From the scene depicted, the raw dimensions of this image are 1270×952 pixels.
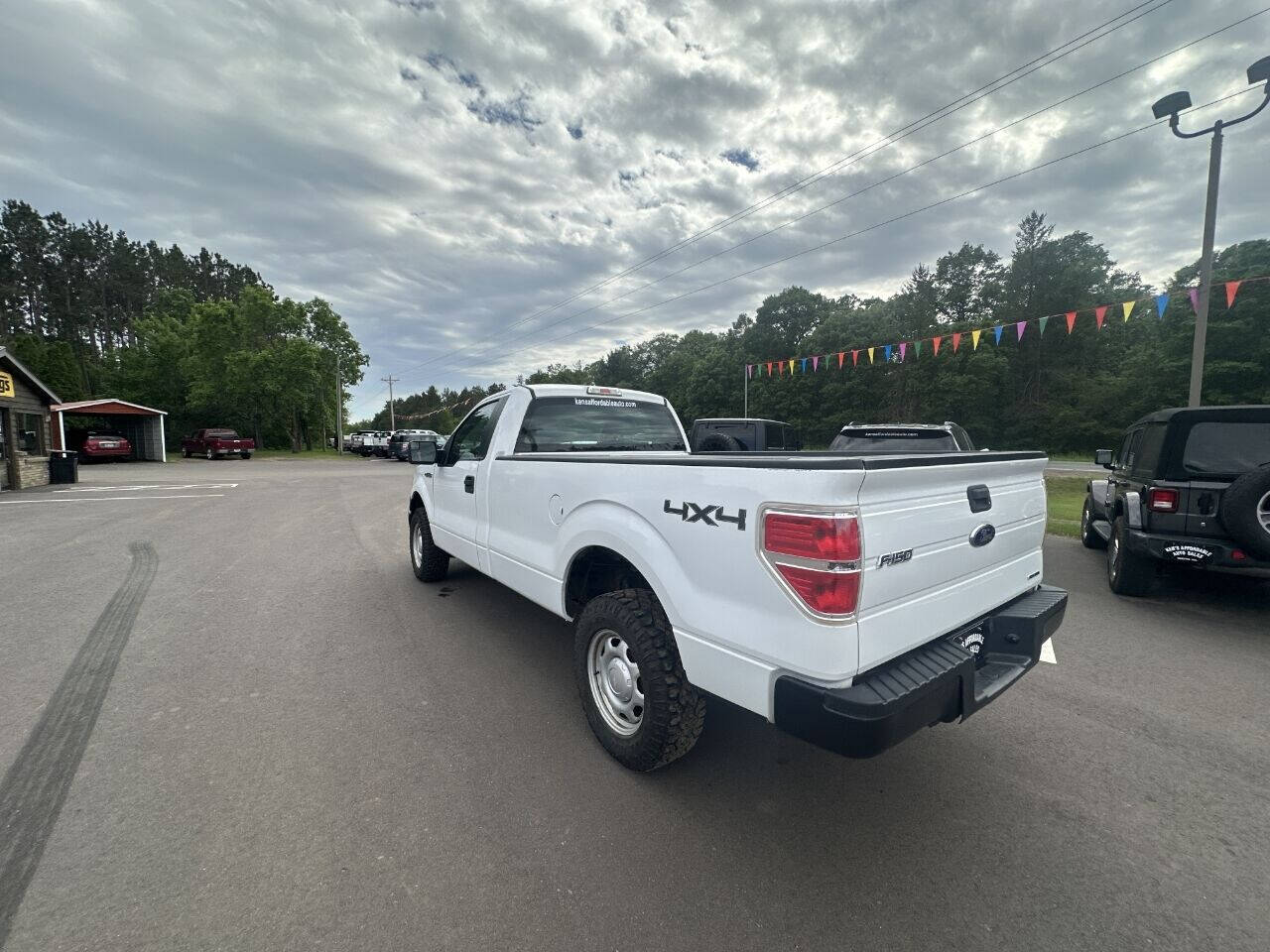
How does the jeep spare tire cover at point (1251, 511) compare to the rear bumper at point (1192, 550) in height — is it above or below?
above

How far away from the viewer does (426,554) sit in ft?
18.7

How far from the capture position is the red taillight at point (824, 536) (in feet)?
5.90

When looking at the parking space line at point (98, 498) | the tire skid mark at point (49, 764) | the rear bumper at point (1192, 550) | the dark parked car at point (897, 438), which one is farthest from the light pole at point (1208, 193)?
the parking space line at point (98, 498)

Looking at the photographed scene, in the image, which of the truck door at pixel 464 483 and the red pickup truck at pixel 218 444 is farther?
the red pickup truck at pixel 218 444

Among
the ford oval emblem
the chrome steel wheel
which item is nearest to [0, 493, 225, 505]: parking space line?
the chrome steel wheel

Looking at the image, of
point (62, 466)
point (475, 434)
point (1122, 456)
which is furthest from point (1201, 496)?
point (62, 466)

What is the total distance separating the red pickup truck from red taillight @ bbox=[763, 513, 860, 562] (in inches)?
1557

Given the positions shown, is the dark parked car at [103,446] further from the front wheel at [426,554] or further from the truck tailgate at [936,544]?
the truck tailgate at [936,544]

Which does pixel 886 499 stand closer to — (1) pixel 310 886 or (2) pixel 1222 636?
(1) pixel 310 886

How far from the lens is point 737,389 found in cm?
5859

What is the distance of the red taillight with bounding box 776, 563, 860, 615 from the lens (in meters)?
1.81

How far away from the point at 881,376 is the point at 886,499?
47.5 meters

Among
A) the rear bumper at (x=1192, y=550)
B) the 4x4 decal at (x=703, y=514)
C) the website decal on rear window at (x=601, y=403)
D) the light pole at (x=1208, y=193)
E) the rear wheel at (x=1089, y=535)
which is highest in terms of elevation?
the light pole at (x=1208, y=193)

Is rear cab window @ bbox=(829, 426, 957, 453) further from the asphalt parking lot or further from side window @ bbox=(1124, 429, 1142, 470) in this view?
the asphalt parking lot
